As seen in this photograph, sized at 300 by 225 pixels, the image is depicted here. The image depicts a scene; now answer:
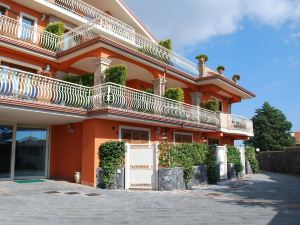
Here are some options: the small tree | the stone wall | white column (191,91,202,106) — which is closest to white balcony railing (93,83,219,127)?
white column (191,91,202,106)

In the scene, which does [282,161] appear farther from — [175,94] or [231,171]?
[175,94]

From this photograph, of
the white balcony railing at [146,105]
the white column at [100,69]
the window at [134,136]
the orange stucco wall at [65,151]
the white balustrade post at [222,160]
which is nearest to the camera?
the white balcony railing at [146,105]

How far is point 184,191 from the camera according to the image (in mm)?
13695

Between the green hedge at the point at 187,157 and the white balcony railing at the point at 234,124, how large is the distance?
5577mm

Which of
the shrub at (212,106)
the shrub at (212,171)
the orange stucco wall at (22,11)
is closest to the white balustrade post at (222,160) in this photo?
the shrub at (212,171)

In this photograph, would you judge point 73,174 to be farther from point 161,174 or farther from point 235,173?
point 235,173

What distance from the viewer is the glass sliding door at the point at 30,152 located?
15.8 m

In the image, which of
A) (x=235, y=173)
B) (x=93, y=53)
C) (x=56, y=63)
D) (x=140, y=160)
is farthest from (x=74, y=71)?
(x=235, y=173)

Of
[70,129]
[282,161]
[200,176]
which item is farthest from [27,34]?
[282,161]

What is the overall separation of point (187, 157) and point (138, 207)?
5860 millimetres

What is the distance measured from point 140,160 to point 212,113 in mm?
9864

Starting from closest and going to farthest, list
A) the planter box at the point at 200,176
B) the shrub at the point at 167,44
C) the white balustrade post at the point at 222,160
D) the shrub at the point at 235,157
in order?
the planter box at the point at 200,176 → the white balustrade post at the point at 222,160 → the shrub at the point at 235,157 → the shrub at the point at 167,44

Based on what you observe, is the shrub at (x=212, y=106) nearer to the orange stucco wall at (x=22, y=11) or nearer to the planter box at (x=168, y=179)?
the planter box at (x=168, y=179)

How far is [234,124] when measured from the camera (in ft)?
81.0
